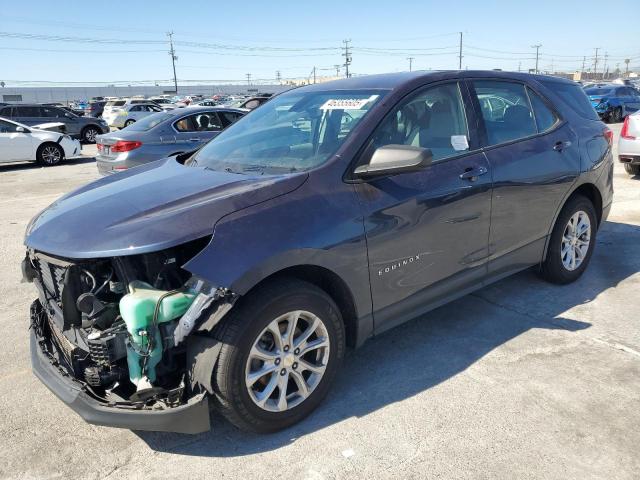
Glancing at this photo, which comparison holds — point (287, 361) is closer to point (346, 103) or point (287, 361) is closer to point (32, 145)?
point (346, 103)

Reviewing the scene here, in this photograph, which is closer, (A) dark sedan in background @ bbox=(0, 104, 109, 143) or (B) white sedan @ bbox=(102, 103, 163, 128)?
(A) dark sedan in background @ bbox=(0, 104, 109, 143)

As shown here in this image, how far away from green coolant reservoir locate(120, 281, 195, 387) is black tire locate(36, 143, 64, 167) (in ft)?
47.2

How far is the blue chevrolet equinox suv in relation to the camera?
97.1 inches

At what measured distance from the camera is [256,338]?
2553mm

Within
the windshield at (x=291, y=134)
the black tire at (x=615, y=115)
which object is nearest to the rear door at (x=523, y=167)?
the windshield at (x=291, y=134)

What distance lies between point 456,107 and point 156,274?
231cm

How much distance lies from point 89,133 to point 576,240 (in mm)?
21448

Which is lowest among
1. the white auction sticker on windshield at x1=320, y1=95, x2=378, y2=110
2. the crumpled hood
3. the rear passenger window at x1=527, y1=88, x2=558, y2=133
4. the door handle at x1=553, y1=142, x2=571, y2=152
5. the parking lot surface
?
the parking lot surface

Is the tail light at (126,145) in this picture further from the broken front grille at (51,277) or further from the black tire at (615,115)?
the black tire at (615,115)

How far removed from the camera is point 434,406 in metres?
3.00

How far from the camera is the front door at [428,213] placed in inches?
119

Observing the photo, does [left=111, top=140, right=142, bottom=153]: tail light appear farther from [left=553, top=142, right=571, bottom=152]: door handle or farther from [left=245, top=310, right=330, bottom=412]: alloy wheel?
[left=245, top=310, right=330, bottom=412]: alloy wheel

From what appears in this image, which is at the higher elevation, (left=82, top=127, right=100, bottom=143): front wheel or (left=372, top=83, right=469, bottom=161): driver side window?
(left=372, top=83, right=469, bottom=161): driver side window

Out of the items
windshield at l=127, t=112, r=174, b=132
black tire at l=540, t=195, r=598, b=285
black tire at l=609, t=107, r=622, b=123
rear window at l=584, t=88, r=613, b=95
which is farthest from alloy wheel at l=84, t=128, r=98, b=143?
black tire at l=609, t=107, r=622, b=123
